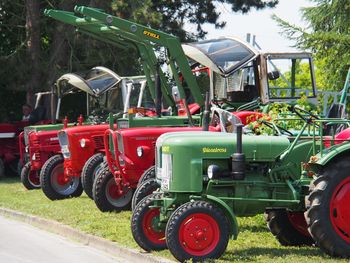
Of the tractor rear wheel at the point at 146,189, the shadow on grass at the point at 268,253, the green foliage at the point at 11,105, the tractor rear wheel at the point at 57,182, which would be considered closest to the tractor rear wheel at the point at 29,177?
the tractor rear wheel at the point at 57,182

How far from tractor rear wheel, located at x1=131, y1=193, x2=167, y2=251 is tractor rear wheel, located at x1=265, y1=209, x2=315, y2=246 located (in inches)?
56.3

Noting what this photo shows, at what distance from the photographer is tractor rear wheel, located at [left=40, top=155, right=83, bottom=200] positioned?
16.6 meters

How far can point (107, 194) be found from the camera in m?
13.6

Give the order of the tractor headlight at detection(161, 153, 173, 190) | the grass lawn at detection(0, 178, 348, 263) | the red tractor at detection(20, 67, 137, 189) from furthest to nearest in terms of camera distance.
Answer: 1. the red tractor at detection(20, 67, 137, 189)
2. the tractor headlight at detection(161, 153, 173, 190)
3. the grass lawn at detection(0, 178, 348, 263)

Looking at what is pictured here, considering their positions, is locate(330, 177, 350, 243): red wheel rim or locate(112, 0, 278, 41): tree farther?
locate(112, 0, 278, 41): tree

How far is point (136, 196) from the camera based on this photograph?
1071 cm

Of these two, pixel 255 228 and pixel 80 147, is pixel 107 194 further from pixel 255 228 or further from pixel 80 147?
pixel 255 228

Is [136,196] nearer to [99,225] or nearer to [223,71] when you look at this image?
[99,225]

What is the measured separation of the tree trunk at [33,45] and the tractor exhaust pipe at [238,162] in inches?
660

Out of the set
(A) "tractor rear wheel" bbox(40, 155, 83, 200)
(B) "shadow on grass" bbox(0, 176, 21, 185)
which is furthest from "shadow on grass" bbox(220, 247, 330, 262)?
(B) "shadow on grass" bbox(0, 176, 21, 185)

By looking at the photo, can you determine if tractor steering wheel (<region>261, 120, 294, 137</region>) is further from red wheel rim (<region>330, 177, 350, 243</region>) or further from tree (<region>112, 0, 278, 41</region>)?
tree (<region>112, 0, 278, 41</region>)

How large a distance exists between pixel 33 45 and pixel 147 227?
16.9 meters

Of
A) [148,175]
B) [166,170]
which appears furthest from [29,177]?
[166,170]

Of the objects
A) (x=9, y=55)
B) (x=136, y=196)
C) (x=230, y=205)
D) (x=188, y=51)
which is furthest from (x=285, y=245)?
(x=9, y=55)
